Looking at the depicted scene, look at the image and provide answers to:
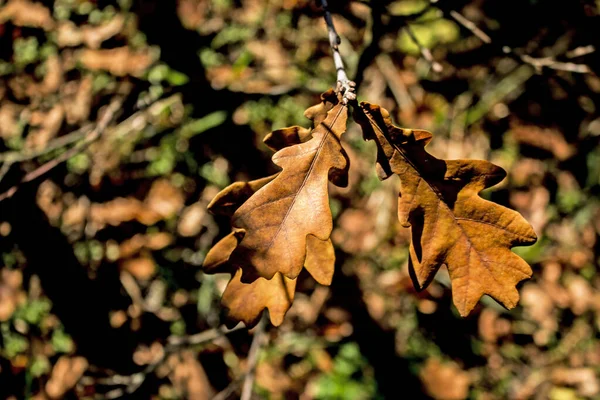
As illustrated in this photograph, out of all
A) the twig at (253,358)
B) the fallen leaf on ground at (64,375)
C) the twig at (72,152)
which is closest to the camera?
the twig at (72,152)

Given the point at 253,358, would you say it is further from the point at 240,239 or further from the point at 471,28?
the point at 471,28

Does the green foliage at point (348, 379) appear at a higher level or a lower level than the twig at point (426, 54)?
lower

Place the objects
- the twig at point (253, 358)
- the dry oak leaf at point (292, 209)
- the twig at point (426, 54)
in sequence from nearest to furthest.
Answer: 1. the dry oak leaf at point (292, 209)
2. the twig at point (426, 54)
3. the twig at point (253, 358)

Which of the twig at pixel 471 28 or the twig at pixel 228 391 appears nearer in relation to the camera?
the twig at pixel 471 28

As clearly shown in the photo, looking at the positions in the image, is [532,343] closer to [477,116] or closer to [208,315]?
[477,116]

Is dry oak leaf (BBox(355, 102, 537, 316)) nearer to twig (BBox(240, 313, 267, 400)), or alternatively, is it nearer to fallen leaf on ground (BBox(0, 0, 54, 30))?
twig (BBox(240, 313, 267, 400))

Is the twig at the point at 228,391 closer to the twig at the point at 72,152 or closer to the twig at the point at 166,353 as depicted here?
the twig at the point at 166,353

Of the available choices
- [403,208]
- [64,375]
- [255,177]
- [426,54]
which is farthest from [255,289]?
[64,375]

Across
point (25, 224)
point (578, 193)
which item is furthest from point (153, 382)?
point (578, 193)

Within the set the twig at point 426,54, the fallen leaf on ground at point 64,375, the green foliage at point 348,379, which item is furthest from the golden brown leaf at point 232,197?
the fallen leaf on ground at point 64,375
